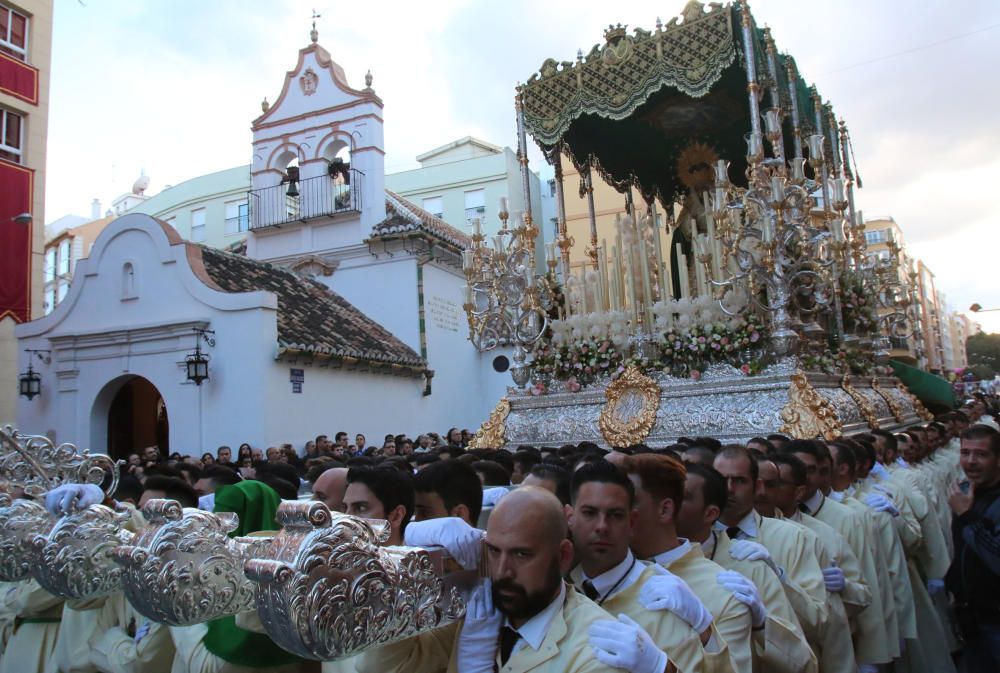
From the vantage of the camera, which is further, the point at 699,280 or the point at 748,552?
the point at 699,280

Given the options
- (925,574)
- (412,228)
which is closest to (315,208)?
(412,228)

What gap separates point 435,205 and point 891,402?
16.3 meters

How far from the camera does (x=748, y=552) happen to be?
3068 mm

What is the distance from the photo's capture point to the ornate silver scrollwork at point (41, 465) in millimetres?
3760

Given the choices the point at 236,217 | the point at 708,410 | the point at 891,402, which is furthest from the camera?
the point at 236,217

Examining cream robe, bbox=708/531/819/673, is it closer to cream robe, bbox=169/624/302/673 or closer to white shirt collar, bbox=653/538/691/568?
white shirt collar, bbox=653/538/691/568

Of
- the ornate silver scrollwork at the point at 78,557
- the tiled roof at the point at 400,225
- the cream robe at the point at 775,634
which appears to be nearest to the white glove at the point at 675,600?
the cream robe at the point at 775,634

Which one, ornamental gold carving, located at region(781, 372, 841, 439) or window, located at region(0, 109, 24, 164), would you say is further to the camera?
window, located at region(0, 109, 24, 164)

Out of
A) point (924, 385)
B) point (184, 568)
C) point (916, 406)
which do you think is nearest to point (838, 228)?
point (916, 406)

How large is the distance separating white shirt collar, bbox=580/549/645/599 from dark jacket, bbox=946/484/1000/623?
2.08 metres

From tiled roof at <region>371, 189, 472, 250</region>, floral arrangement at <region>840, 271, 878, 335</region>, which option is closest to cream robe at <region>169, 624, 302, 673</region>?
floral arrangement at <region>840, 271, 878, 335</region>

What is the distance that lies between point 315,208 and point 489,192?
23.3 ft

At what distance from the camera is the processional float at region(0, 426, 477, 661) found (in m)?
1.63

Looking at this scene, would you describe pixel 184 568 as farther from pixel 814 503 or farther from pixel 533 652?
pixel 814 503
